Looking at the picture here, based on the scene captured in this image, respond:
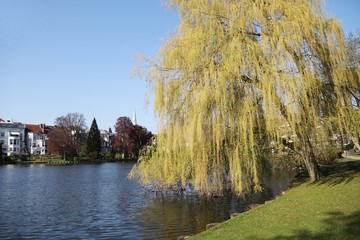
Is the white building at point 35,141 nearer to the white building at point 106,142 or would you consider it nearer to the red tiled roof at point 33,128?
the red tiled roof at point 33,128

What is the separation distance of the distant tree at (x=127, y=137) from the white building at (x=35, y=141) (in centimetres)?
3254

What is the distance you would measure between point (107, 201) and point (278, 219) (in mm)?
15537

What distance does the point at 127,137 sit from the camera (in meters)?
106

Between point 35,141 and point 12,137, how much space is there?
32.0ft

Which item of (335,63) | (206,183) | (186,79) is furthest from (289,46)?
(206,183)

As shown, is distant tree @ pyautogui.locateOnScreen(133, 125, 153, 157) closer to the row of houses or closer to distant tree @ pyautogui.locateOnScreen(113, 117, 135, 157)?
distant tree @ pyautogui.locateOnScreen(113, 117, 135, 157)

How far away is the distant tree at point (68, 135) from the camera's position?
91000 millimetres

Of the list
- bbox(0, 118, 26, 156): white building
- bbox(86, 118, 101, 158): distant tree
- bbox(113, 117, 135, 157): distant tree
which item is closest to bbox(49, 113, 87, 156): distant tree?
bbox(86, 118, 101, 158): distant tree

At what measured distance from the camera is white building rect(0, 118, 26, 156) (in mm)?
114562

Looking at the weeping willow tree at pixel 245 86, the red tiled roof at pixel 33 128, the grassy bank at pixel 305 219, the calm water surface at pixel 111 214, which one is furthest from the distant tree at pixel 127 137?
the grassy bank at pixel 305 219

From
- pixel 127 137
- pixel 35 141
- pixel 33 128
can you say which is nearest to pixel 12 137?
pixel 35 141

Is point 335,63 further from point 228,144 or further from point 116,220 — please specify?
point 116,220

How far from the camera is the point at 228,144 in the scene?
47.6 ft

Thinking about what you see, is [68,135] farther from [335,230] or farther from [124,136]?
[335,230]
